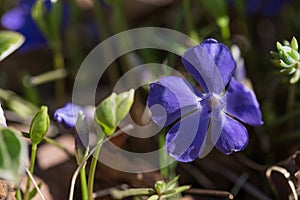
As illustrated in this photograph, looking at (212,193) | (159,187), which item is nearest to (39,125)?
(159,187)

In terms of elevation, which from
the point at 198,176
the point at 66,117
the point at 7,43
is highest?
the point at 7,43

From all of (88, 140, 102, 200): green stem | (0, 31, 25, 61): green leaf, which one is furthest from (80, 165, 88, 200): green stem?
(0, 31, 25, 61): green leaf

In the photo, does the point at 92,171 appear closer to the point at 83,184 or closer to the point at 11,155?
the point at 83,184

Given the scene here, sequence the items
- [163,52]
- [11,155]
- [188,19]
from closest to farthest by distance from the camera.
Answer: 1. [11,155]
2. [188,19]
3. [163,52]

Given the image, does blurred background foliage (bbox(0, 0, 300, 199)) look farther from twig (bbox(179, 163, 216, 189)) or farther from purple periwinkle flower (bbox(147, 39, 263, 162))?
purple periwinkle flower (bbox(147, 39, 263, 162))

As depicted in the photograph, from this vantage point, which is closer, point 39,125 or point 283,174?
point 39,125

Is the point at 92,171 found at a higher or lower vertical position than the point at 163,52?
lower

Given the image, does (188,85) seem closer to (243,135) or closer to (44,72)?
(243,135)
